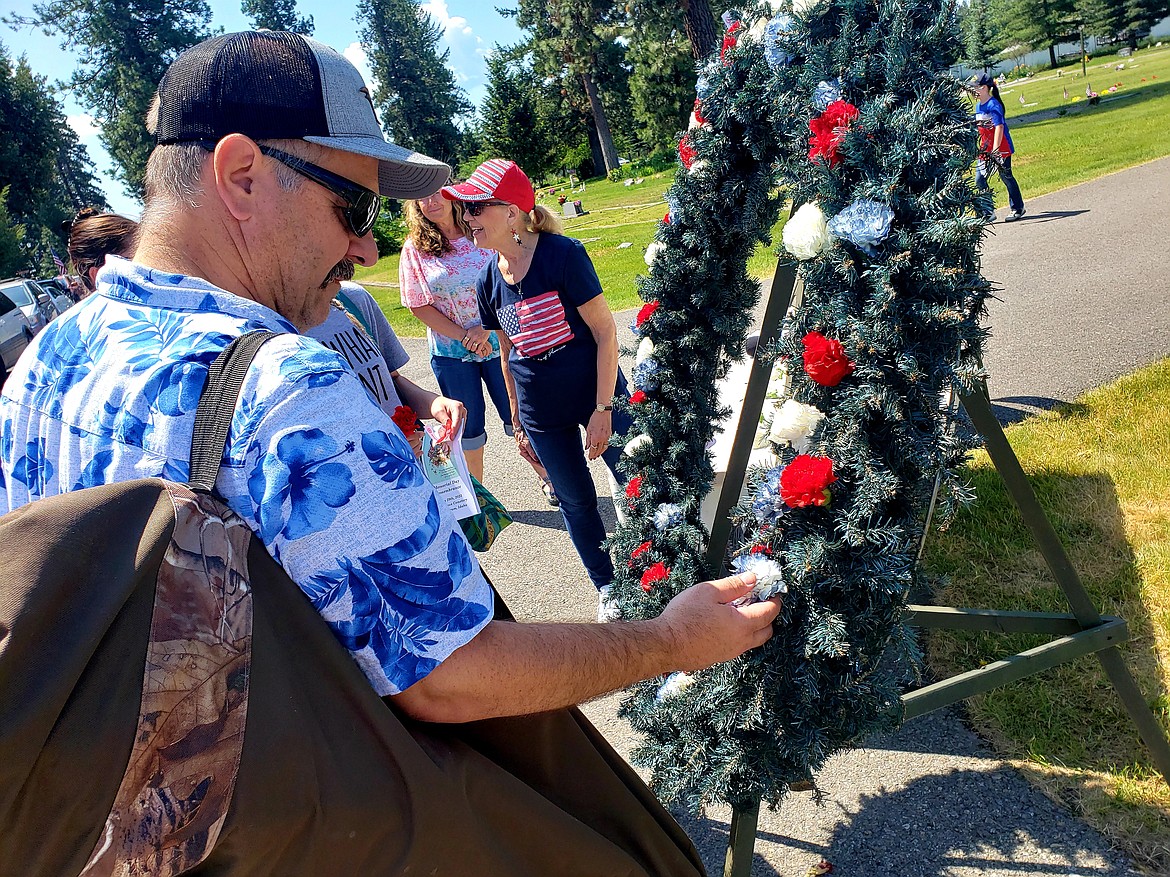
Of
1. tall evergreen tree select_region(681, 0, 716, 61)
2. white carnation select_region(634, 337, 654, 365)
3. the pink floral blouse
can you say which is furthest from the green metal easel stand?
tall evergreen tree select_region(681, 0, 716, 61)

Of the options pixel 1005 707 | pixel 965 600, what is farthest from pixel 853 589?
pixel 965 600

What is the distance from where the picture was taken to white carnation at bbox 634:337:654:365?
255 cm

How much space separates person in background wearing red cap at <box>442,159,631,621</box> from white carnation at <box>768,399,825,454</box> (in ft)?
5.38

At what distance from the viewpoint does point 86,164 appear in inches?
2224

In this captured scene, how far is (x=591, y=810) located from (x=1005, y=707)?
7.22 feet

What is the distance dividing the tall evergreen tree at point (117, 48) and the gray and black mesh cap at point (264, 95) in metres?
53.8

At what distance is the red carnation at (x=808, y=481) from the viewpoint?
167 cm

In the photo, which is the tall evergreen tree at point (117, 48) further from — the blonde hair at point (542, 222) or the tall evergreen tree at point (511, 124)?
the blonde hair at point (542, 222)

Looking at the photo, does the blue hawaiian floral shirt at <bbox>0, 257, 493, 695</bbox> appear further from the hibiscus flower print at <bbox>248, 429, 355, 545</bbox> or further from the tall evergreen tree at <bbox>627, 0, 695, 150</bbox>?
the tall evergreen tree at <bbox>627, 0, 695, 150</bbox>

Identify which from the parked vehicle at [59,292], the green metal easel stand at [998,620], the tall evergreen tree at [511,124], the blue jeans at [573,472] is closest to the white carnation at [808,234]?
the green metal easel stand at [998,620]

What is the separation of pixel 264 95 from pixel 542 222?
7.81ft

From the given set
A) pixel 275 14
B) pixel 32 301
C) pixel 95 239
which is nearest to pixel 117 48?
pixel 275 14

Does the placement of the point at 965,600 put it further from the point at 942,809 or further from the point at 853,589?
the point at 853,589

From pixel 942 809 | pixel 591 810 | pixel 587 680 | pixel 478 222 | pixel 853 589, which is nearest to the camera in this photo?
pixel 587 680
